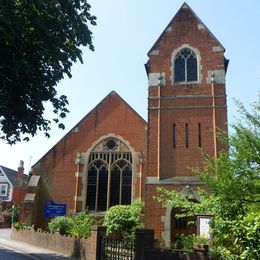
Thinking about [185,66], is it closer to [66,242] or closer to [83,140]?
[83,140]

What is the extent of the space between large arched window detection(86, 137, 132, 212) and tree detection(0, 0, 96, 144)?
1427cm

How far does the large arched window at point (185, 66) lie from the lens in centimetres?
2250

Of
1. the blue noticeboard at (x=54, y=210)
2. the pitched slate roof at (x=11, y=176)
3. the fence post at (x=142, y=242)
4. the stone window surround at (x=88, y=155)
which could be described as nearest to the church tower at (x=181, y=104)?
the stone window surround at (x=88, y=155)

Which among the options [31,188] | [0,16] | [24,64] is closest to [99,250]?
[24,64]

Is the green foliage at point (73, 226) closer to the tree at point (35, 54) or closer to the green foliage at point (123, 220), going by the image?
the green foliage at point (123, 220)

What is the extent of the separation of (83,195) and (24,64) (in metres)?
17.6

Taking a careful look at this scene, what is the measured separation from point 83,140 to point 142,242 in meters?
15.9

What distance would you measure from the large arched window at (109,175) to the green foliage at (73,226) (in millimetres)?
2568

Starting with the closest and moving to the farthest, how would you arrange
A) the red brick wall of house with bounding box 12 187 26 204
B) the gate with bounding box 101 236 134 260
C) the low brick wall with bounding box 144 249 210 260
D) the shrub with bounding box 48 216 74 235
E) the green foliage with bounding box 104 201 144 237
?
the low brick wall with bounding box 144 249 210 260 < the gate with bounding box 101 236 134 260 < the green foliage with bounding box 104 201 144 237 < the shrub with bounding box 48 216 74 235 < the red brick wall of house with bounding box 12 187 26 204

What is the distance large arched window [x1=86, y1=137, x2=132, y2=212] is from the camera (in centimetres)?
2639

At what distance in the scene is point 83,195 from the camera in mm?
26734

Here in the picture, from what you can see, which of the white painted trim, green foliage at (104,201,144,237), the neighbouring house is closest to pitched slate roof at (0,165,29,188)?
the neighbouring house

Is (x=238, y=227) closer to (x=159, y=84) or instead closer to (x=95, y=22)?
(x=95, y=22)

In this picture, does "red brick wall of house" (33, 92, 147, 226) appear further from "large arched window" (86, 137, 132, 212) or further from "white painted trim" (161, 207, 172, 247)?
"white painted trim" (161, 207, 172, 247)
